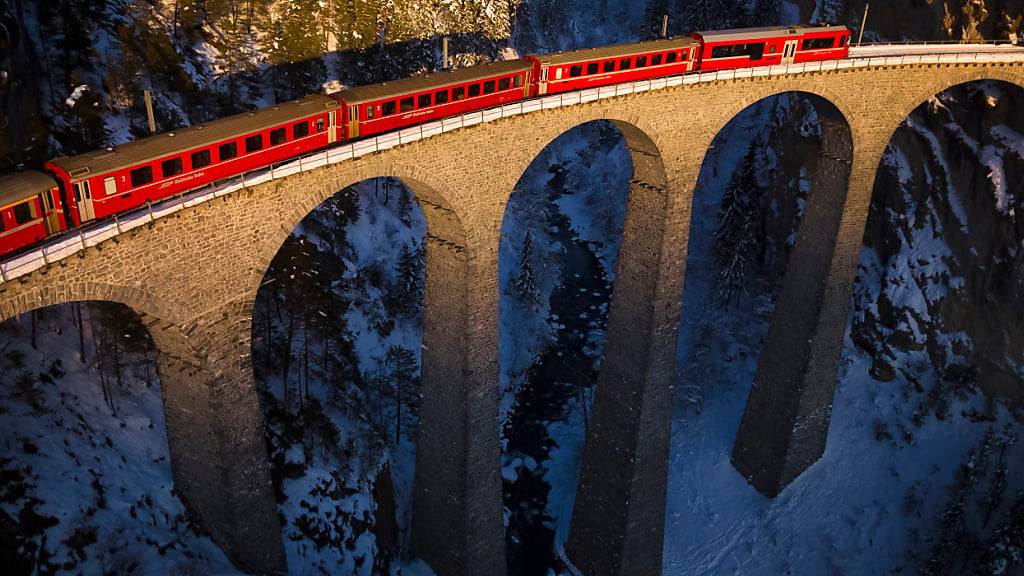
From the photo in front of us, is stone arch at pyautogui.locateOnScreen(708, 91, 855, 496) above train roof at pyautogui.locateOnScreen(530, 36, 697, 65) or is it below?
below

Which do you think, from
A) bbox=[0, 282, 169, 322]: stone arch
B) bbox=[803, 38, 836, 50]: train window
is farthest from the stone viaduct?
bbox=[803, 38, 836, 50]: train window

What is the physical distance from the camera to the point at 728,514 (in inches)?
1544

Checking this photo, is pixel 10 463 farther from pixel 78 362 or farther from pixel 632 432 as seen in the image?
pixel 632 432

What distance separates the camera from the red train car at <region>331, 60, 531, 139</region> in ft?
78.9

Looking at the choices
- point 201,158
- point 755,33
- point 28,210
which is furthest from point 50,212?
point 755,33

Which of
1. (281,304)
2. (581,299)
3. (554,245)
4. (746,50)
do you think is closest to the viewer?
(746,50)

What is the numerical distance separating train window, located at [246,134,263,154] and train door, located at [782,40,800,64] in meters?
22.3

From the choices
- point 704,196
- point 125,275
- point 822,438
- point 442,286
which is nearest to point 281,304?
point 442,286

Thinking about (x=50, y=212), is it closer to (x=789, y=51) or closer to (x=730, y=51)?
(x=730, y=51)

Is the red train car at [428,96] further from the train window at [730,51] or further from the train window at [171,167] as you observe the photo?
the train window at [730,51]

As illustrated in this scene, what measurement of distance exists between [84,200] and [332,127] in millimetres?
7729

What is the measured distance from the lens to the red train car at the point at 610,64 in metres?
27.9

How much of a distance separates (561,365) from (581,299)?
8.30m

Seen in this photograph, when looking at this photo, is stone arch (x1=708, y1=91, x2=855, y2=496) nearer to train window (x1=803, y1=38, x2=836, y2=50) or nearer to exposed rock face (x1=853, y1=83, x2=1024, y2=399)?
train window (x1=803, y1=38, x2=836, y2=50)
